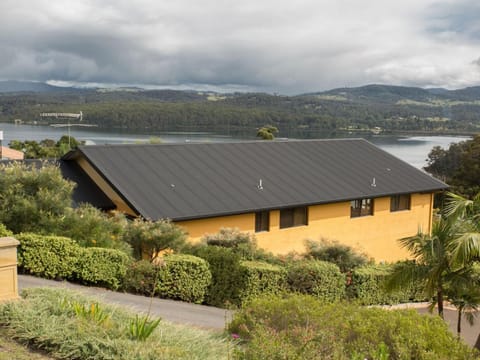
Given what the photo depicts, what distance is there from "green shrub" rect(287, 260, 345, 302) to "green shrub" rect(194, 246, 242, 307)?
1781 mm

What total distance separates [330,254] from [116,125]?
359ft

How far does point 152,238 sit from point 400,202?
592 inches

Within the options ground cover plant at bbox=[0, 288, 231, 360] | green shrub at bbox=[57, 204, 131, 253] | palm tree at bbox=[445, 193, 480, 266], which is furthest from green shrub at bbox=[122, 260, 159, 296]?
palm tree at bbox=[445, 193, 480, 266]

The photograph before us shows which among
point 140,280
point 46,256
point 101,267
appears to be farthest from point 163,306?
point 46,256

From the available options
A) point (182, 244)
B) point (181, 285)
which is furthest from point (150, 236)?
point (181, 285)

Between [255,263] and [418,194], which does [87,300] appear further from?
[418,194]

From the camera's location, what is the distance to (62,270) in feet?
41.2

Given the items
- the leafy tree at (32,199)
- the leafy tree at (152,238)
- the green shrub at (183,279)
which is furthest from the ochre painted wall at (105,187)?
the green shrub at (183,279)

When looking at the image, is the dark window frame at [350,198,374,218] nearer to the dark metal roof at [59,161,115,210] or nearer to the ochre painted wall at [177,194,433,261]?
the ochre painted wall at [177,194,433,261]

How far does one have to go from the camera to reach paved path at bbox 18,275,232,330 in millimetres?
10688

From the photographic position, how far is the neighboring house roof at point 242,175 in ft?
64.4

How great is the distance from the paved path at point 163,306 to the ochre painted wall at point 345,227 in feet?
21.3

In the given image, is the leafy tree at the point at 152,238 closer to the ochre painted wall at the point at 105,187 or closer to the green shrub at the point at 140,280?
the green shrub at the point at 140,280

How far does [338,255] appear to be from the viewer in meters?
17.8
